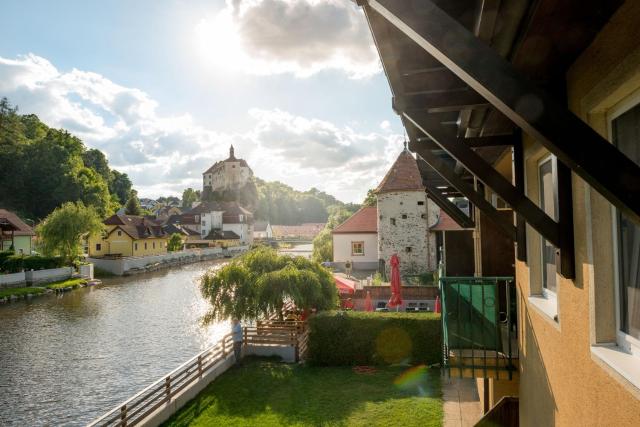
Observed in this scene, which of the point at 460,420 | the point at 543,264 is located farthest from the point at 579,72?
the point at 460,420

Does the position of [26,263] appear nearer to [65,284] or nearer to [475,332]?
[65,284]

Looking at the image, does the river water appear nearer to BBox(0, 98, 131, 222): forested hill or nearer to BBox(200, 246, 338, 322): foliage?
BBox(200, 246, 338, 322): foliage

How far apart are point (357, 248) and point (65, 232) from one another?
1016 inches

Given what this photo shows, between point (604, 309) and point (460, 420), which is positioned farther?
point (460, 420)

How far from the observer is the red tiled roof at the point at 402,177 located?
92.3 ft

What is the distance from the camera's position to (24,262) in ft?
114

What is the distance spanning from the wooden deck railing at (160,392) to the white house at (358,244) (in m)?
19.5

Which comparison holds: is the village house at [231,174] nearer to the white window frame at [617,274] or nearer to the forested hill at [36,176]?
the forested hill at [36,176]

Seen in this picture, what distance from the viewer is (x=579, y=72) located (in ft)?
8.21

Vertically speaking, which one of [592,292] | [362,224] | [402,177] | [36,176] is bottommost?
[592,292]

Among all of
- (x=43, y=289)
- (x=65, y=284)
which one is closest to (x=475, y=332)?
(x=43, y=289)

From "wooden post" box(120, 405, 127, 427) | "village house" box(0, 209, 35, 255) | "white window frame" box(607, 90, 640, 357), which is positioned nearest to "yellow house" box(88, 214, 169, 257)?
"village house" box(0, 209, 35, 255)

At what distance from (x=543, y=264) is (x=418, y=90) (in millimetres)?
2261

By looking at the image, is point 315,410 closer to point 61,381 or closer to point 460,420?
point 460,420
